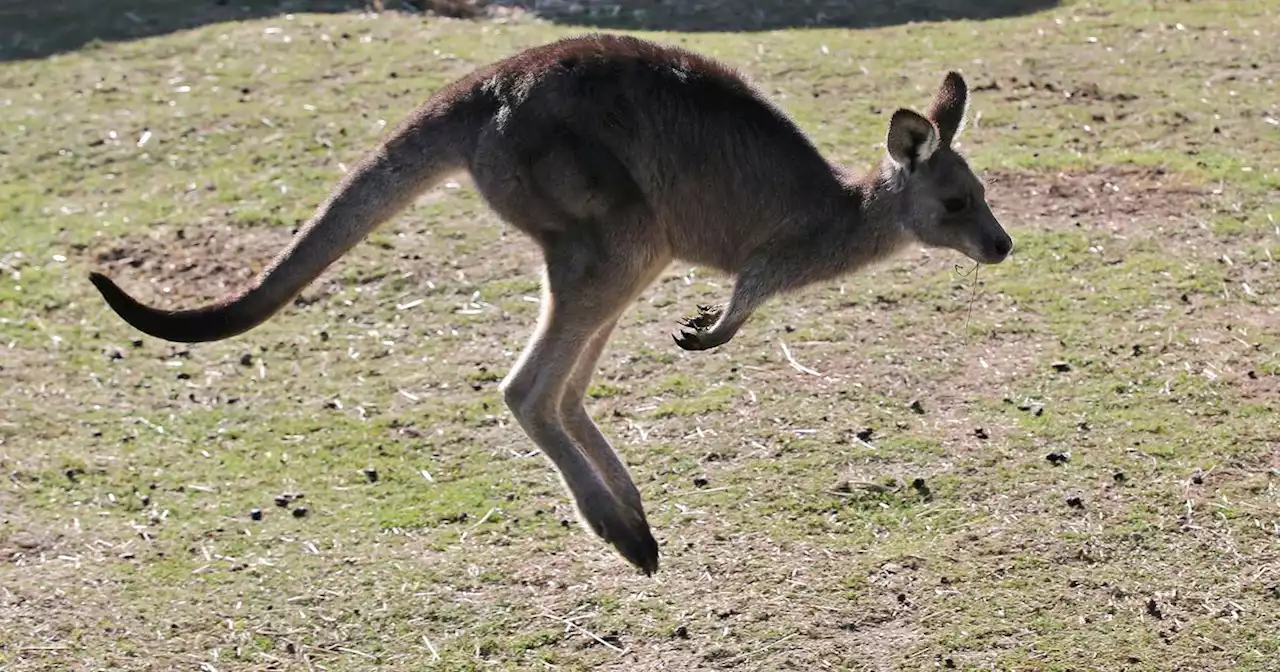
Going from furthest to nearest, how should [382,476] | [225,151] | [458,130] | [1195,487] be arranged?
[225,151], [382,476], [1195,487], [458,130]

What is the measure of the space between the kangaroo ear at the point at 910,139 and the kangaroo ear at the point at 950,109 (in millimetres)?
118

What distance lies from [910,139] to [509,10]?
695 cm

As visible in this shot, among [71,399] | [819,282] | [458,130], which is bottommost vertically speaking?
[71,399]

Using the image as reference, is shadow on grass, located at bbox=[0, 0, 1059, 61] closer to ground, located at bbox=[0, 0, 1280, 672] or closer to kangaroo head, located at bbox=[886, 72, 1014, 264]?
ground, located at bbox=[0, 0, 1280, 672]

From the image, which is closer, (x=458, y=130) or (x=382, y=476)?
(x=458, y=130)

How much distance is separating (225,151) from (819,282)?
16.0 ft

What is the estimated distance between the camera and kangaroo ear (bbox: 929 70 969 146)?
16.5ft

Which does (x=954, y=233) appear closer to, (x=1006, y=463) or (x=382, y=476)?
(x=1006, y=463)

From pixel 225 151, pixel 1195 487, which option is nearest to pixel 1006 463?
pixel 1195 487

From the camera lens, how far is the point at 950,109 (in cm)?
503

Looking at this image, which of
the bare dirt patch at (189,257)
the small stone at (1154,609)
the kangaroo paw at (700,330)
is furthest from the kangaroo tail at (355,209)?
the bare dirt patch at (189,257)

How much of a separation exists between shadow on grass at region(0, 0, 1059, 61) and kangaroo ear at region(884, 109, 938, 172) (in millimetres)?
5949

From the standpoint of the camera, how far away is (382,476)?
613 centimetres

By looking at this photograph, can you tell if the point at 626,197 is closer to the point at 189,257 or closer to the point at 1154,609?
the point at 1154,609
